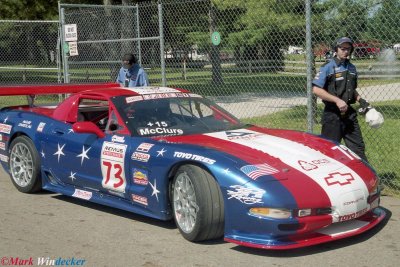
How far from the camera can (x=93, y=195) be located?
6031 mm

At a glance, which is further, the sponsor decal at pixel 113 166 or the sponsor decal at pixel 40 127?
the sponsor decal at pixel 40 127

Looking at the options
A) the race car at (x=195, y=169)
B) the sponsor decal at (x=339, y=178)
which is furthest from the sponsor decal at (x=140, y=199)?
the sponsor decal at (x=339, y=178)

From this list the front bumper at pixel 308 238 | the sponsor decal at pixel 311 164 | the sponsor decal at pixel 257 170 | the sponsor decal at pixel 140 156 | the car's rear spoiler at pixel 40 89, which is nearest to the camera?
the front bumper at pixel 308 238

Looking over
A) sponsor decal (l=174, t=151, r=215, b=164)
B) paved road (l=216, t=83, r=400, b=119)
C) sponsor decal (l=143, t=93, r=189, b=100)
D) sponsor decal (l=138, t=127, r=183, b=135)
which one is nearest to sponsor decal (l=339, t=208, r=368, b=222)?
sponsor decal (l=174, t=151, r=215, b=164)

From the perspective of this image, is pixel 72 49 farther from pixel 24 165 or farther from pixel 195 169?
pixel 195 169

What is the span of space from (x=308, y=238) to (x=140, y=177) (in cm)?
167

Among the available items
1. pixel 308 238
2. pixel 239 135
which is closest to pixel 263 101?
pixel 239 135

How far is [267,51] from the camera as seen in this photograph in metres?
11.0

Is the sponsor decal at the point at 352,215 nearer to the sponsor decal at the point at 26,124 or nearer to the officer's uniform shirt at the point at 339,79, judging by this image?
the officer's uniform shirt at the point at 339,79

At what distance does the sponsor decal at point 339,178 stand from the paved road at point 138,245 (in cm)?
51

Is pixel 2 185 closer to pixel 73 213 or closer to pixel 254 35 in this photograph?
pixel 73 213

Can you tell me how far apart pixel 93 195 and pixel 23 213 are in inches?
30.5

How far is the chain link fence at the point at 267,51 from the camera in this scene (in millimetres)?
8016

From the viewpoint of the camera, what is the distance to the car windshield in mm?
5891
